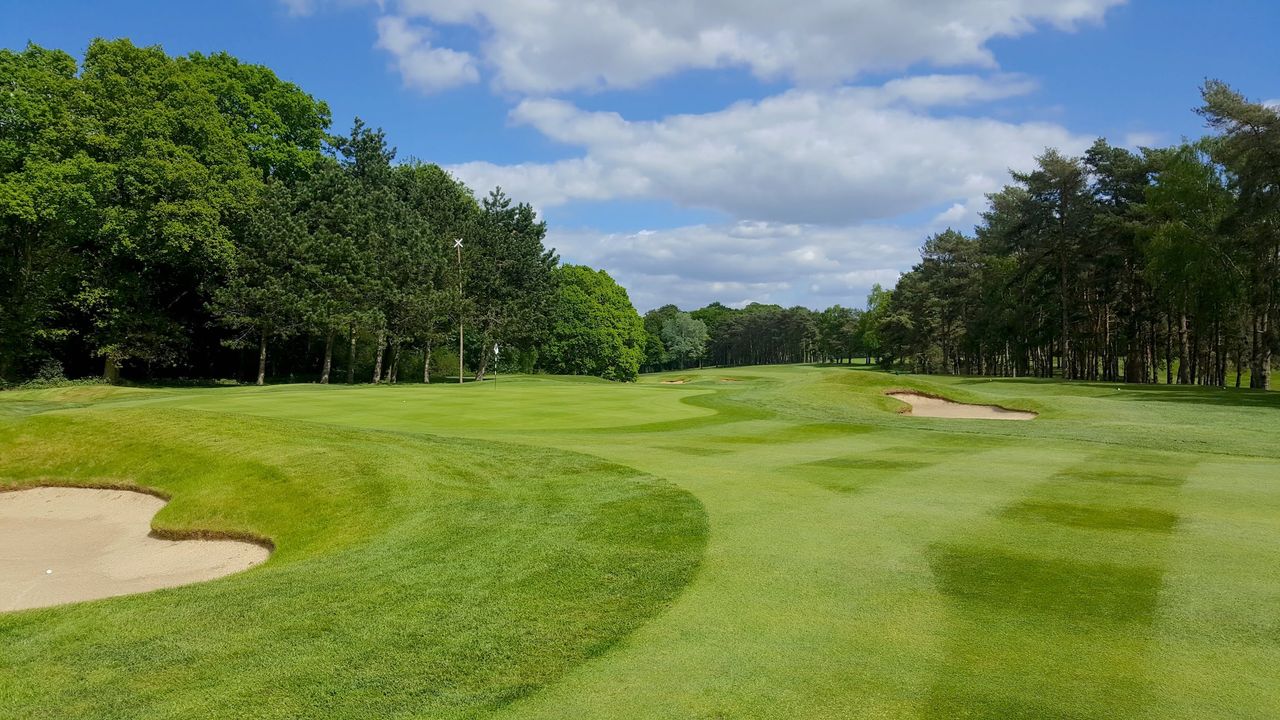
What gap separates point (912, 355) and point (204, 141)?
257 ft

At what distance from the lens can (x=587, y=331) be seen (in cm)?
7719

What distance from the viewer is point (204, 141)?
4366cm

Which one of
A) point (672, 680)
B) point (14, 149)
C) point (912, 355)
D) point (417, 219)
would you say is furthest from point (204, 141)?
point (912, 355)

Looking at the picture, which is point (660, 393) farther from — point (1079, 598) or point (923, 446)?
point (1079, 598)

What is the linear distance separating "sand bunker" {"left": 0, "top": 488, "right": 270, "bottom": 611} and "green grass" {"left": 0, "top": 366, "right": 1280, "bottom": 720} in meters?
0.58

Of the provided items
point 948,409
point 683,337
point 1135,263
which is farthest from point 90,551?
point 683,337

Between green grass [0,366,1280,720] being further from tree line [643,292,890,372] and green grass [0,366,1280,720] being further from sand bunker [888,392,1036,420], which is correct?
tree line [643,292,890,372]

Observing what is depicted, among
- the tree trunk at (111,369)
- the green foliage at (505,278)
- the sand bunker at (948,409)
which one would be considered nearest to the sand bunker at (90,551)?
the sand bunker at (948,409)

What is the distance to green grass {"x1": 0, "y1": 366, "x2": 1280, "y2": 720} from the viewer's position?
4.62m

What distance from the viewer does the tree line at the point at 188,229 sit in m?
39.2

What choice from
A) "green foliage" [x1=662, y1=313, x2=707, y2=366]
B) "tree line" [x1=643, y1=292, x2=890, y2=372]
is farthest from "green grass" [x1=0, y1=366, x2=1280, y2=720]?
"green foliage" [x1=662, y1=313, x2=707, y2=366]

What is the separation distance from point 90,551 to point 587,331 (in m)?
66.4

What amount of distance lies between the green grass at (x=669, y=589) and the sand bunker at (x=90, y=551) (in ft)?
1.90

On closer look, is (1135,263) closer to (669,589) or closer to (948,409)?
(948,409)
